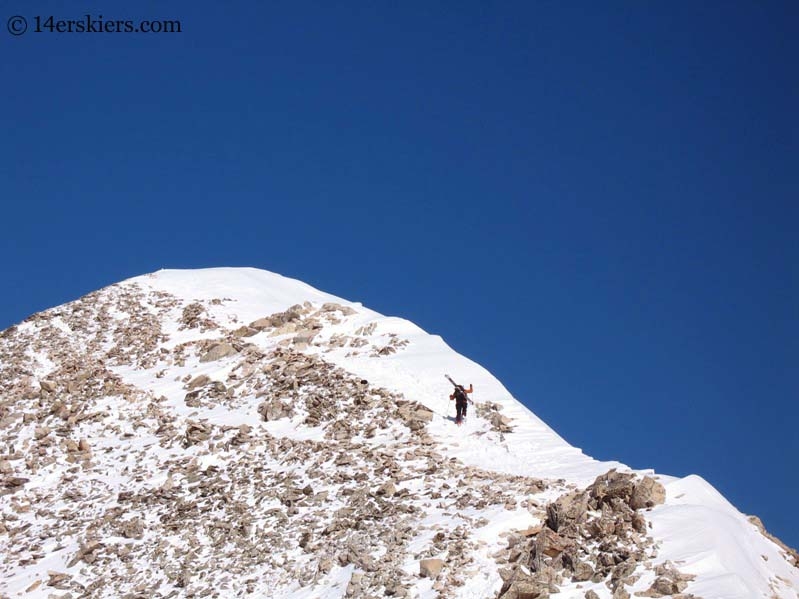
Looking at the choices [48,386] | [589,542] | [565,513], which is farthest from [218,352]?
[589,542]

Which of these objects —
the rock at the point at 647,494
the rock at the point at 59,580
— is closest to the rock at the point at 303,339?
the rock at the point at 59,580

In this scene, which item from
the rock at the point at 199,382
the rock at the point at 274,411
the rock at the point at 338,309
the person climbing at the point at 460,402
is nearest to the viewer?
the person climbing at the point at 460,402

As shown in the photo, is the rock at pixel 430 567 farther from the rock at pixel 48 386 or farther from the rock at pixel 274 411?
the rock at pixel 48 386

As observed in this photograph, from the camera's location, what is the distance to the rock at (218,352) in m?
31.7

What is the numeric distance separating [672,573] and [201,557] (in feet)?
38.5

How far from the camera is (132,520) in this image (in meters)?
22.3

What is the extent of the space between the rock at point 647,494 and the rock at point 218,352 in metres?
18.7

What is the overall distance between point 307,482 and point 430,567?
6.65 m

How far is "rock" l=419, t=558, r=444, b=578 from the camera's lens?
1648 centimetres

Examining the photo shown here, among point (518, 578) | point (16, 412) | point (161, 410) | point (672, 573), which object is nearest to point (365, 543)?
point (518, 578)

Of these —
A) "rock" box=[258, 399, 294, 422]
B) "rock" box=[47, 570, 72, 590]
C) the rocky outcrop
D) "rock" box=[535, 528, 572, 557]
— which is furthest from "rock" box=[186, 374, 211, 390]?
"rock" box=[535, 528, 572, 557]

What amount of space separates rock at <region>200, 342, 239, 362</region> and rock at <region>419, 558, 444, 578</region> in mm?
17094

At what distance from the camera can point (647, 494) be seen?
1755cm

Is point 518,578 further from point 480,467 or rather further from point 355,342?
point 355,342
